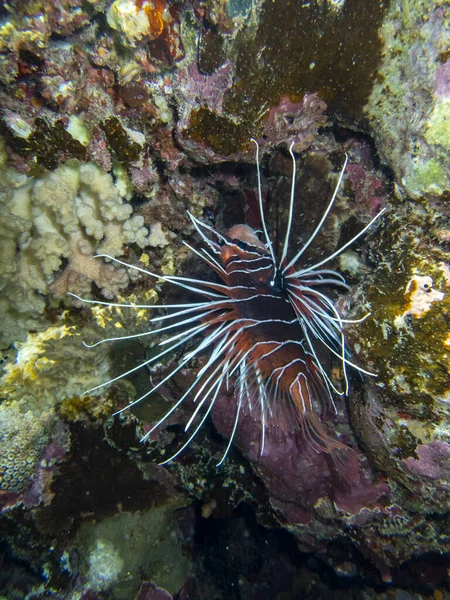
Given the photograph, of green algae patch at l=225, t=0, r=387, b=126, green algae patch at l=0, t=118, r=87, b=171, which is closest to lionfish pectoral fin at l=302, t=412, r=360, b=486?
green algae patch at l=225, t=0, r=387, b=126

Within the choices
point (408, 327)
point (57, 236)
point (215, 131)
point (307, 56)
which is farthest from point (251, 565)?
point (307, 56)

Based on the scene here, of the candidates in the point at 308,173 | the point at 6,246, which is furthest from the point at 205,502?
the point at 308,173

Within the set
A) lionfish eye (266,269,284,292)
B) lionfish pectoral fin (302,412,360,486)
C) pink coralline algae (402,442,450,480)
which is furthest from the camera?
lionfish pectoral fin (302,412,360,486)

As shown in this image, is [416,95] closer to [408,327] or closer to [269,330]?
[408,327]

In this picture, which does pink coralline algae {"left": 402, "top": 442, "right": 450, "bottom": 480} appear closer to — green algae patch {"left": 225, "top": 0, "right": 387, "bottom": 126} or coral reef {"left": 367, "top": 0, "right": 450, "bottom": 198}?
coral reef {"left": 367, "top": 0, "right": 450, "bottom": 198}

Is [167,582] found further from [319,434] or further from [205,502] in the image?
[319,434]

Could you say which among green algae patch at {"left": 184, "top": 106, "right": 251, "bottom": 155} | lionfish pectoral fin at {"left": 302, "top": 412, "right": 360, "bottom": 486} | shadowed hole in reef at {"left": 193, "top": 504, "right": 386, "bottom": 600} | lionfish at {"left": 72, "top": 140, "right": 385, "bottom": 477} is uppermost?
green algae patch at {"left": 184, "top": 106, "right": 251, "bottom": 155}
